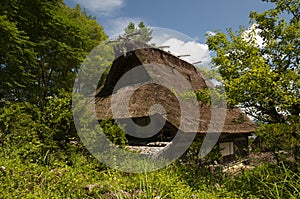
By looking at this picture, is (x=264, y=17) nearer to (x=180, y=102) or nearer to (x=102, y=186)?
(x=180, y=102)

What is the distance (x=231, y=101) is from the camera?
6.43 metres

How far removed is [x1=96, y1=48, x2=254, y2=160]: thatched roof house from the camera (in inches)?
368

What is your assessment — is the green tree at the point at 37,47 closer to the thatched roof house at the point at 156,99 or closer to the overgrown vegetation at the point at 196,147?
the thatched roof house at the point at 156,99

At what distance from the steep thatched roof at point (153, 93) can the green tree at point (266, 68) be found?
2.94 ft

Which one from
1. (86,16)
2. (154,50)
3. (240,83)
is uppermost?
(86,16)

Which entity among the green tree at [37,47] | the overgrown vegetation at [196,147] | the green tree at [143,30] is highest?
the green tree at [143,30]

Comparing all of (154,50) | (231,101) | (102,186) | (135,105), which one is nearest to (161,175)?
(102,186)

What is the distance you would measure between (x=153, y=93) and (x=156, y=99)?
483 mm

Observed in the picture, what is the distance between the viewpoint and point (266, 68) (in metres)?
5.96

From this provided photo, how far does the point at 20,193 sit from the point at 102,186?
1.30m

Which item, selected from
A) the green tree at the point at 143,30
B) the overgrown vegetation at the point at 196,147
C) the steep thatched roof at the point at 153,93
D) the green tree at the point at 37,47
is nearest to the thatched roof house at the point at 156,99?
the steep thatched roof at the point at 153,93

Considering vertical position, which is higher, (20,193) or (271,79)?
(271,79)

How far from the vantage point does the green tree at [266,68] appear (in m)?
5.96

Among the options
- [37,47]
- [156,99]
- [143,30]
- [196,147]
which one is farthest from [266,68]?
[143,30]
